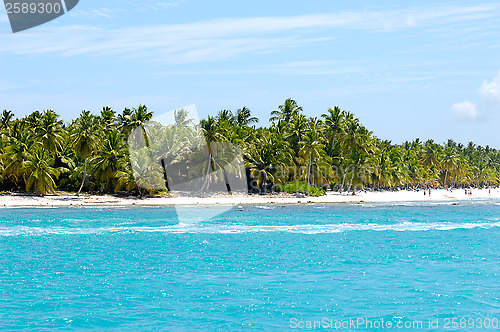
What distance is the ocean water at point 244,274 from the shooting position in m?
21.5

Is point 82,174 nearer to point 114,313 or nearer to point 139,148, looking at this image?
point 139,148

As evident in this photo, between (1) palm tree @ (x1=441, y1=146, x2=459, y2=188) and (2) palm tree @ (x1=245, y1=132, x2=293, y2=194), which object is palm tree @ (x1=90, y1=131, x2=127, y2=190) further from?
(1) palm tree @ (x1=441, y1=146, x2=459, y2=188)

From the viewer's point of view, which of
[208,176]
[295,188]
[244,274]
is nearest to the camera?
[244,274]

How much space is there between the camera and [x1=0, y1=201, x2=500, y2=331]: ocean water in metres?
21.5

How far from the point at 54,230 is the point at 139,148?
31.5m

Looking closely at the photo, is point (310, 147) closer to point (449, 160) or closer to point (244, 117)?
point (244, 117)

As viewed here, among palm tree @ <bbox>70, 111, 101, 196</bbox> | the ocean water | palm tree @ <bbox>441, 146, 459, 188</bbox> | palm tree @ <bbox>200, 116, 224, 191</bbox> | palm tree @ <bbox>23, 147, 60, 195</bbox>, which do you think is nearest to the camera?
the ocean water

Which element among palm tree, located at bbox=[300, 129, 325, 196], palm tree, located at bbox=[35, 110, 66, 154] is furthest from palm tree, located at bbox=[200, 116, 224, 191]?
palm tree, located at bbox=[35, 110, 66, 154]

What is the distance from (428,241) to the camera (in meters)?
44.8

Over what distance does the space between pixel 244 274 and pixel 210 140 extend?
4959 centimetres

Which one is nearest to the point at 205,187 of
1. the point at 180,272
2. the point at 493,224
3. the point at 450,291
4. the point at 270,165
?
the point at 270,165

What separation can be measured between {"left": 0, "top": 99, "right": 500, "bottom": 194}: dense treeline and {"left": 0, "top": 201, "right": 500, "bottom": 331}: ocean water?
717 inches

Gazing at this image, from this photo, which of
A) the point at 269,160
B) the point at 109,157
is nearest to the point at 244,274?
the point at 109,157

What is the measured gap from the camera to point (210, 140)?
78.8 meters
